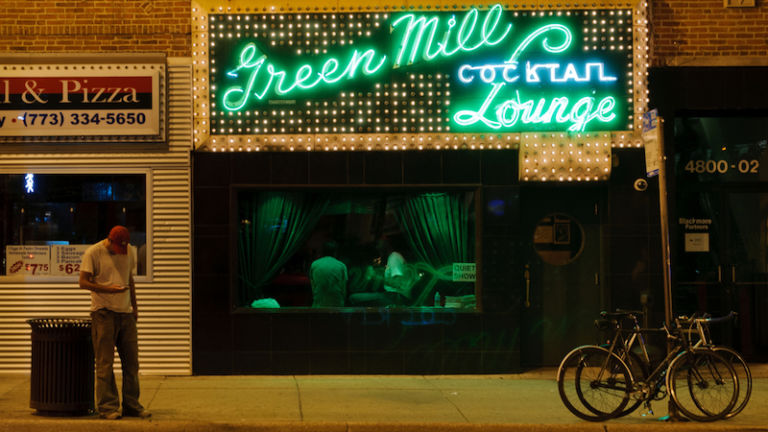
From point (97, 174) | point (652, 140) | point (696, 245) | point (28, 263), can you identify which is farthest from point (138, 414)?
point (696, 245)

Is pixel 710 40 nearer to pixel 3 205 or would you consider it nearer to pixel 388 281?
pixel 388 281

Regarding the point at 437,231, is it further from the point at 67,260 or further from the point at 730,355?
the point at 67,260

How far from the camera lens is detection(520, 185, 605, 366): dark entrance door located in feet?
35.4

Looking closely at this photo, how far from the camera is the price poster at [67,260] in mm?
10477

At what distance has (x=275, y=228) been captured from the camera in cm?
1068

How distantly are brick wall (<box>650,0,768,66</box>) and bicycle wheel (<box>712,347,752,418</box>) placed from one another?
417cm

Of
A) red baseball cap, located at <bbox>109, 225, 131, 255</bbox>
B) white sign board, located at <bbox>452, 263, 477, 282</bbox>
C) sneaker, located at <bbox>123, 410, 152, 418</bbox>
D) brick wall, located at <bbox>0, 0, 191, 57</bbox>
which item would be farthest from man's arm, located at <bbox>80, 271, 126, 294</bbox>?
white sign board, located at <bbox>452, 263, 477, 282</bbox>

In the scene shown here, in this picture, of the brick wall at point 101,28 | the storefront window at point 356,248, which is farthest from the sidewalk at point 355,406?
the brick wall at point 101,28

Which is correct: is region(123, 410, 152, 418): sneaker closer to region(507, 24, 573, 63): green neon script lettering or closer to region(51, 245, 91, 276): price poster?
region(51, 245, 91, 276): price poster

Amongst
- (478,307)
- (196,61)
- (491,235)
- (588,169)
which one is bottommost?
(478,307)

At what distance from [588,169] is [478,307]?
2219 millimetres

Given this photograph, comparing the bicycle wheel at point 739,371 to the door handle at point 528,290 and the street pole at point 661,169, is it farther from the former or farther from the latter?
the door handle at point 528,290

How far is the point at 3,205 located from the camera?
34.5 ft

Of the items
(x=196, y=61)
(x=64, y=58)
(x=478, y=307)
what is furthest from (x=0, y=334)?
(x=478, y=307)
